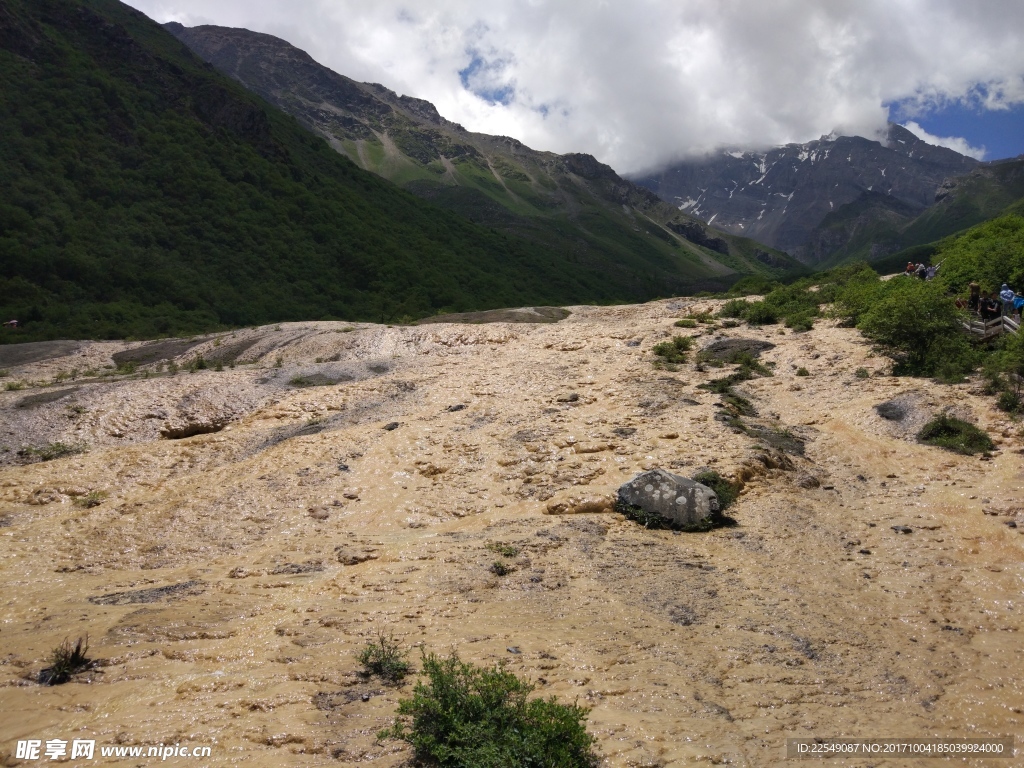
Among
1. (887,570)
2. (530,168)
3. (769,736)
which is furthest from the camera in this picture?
(530,168)

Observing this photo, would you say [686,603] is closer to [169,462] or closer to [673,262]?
[169,462]

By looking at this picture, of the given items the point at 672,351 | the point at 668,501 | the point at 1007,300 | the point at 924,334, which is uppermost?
the point at 1007,300

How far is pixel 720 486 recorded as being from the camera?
12.2 metres

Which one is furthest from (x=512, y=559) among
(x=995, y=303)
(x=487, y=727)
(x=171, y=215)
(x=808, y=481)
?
(x=171, y=215)

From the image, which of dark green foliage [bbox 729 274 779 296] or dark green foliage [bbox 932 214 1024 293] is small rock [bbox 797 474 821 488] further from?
dark green foliage [bbox 729 274 779 296]

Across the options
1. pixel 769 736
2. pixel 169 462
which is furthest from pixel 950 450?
pixel 169 462

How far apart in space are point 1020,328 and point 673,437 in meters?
9.00

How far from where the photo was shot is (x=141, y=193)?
52812 millimetres

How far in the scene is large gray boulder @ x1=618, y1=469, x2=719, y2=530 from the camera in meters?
11.3

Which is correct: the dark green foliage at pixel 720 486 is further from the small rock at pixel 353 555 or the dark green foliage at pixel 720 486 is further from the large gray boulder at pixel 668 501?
the small rock at pixel 353 555

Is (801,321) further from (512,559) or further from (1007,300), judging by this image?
(512,559)

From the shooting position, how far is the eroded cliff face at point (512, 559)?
6.38 m

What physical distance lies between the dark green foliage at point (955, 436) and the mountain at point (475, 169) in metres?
108

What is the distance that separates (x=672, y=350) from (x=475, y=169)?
481ft
